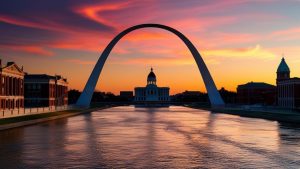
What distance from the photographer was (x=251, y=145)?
76.5 ft

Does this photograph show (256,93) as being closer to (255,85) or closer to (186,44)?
(255,85)

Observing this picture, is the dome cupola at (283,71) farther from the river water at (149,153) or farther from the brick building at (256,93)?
the river water at (149,153)

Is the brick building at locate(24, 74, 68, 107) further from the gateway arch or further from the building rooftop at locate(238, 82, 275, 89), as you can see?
the building rooftop at locate(238, 82, 275, 89)

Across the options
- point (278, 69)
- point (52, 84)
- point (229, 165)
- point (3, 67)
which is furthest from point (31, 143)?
point (278, 69)

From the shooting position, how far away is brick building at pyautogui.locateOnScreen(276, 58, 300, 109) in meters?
124

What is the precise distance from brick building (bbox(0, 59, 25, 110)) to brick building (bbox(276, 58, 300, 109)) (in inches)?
2745

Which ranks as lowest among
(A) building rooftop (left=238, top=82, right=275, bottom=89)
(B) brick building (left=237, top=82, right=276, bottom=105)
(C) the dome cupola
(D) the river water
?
(D) the river water

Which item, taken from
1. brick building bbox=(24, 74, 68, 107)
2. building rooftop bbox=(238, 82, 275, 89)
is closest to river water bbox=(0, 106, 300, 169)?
brick building bbox=(24, 74, 68, 107)

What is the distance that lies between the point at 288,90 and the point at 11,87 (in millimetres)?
82538

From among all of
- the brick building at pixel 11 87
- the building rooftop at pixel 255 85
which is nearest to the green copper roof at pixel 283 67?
the building rooftop at pixel 255 85

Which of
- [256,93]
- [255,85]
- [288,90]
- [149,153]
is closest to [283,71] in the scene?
[256,93]

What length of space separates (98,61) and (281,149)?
79.3m

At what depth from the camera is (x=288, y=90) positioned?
130 meters

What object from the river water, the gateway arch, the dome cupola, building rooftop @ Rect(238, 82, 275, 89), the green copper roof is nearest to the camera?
the river water
